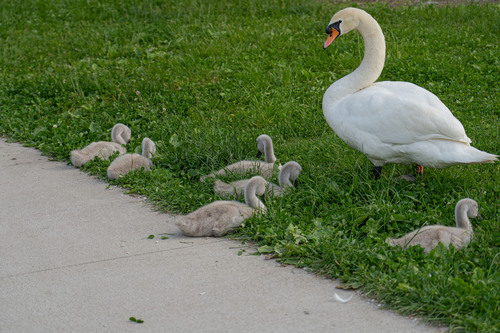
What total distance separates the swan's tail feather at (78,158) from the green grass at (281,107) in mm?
136

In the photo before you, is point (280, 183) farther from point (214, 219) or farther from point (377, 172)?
point (214, 219)

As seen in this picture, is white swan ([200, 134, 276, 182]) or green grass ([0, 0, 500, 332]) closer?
green grass ([0, 0, 500, 332])

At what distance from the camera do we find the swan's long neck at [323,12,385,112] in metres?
6.20

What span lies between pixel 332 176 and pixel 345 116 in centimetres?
60

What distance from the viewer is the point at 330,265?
4.68m

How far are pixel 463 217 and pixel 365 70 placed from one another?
1.89 meters

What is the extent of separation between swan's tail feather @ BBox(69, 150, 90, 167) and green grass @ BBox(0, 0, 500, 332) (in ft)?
0.45

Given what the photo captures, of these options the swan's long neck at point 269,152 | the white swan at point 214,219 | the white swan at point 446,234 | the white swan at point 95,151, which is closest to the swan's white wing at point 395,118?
the white swan at point 446,234

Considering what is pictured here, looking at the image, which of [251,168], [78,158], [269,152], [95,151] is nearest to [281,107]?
[269,152]

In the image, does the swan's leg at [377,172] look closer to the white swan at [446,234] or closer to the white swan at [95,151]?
the white swan at [446,234]

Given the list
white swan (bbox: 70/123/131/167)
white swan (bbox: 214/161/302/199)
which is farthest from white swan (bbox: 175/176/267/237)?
white swan (bbox: 70/123/131/167)

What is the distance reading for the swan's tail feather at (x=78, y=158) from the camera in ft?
24.0

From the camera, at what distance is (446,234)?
15.4 feet

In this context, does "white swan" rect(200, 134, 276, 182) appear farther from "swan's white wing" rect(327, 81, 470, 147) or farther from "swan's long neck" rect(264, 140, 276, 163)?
"swan's white wing" rect(327, 81, 470, 147)
